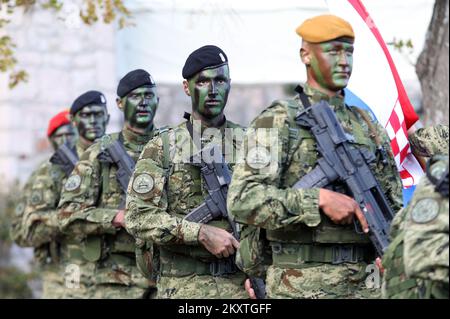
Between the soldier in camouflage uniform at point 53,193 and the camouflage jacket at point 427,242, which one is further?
the soldier in camouflage uniform at point 53,193

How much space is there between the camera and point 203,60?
26.5 ft

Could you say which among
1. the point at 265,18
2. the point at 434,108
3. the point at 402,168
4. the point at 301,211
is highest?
the point at 265,18

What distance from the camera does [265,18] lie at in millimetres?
12555

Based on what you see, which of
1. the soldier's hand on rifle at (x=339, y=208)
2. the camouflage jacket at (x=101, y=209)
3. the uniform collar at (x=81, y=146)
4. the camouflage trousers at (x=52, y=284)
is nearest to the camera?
the soldier's hand on rifle at (x=339, y=208)

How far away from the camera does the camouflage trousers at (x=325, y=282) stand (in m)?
6.69

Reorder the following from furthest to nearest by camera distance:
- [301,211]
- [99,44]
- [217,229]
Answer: [99,44]
[217,229]
[301,211]

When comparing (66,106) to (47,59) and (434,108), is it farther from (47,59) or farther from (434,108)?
(434,108)

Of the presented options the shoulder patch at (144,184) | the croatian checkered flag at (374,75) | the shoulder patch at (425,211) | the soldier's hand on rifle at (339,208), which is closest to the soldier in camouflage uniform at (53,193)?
the croatian checkered flag at (374,75)

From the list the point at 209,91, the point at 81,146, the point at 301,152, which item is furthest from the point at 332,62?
the point at 81,146

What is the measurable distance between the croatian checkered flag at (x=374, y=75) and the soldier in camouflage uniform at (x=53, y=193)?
2950 mm

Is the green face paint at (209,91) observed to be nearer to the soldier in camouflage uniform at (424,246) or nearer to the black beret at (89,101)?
the soldier in camouflage uniform at (424,246)

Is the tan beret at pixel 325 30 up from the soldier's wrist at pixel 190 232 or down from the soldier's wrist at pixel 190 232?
up

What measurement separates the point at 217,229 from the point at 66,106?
9418 millimetres

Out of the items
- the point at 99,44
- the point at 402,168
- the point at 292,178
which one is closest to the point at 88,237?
the point at 402,168
